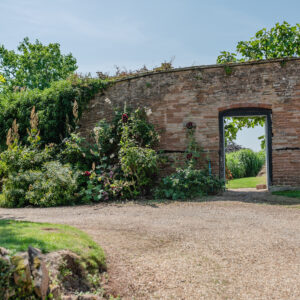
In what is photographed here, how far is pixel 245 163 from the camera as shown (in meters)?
17.2

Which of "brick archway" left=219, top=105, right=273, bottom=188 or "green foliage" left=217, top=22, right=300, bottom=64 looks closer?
"brick archway" left=219, top=105, right=273, bottom=188

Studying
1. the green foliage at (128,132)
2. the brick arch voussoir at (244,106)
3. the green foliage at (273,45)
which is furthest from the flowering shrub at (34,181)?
the green foliage at (273,45)

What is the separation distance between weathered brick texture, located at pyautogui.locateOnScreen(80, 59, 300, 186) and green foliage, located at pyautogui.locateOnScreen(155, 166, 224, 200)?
761 mm

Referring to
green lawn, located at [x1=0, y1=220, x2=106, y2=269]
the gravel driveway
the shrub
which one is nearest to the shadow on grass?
green lawn, located at [x1=0, y1=220, x2=106, y2=269]

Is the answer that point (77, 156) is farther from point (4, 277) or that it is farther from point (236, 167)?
point (236, 167)

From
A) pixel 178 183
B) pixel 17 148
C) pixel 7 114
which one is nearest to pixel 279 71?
pixel 178 183

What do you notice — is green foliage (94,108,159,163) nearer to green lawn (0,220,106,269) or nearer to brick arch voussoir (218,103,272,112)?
brick arch voussoir (218,103,272,112)

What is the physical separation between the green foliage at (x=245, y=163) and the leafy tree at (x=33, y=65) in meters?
15.7

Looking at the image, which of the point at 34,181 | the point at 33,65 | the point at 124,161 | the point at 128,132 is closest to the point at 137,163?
the point at 124,161

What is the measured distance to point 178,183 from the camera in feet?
27.6

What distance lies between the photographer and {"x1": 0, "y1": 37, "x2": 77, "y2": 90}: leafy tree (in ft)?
84.7

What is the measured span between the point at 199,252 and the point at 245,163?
45.8 feet

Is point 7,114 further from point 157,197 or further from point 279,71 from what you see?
point 279,71

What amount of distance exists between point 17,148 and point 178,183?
4.92 meters
